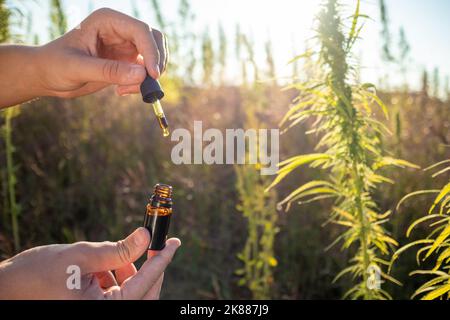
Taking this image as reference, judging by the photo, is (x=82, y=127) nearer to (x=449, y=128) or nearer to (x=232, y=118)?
(x=232, y=118)

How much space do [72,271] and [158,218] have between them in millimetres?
249

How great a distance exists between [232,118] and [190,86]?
886 mm

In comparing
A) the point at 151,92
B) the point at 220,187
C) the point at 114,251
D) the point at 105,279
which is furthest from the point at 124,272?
the point at 220,187

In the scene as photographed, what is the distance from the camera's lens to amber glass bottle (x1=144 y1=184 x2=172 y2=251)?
1.20m

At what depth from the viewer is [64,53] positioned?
1.52 metres

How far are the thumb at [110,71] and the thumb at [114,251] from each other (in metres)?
0.47

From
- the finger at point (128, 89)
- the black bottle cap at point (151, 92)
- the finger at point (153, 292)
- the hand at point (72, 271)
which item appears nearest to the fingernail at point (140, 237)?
the hand at point (72, 271)

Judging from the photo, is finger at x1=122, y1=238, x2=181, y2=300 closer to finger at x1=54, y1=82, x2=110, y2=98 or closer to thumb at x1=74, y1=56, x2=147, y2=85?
thumb at x1=74, y1=56, x2=147, y2=85

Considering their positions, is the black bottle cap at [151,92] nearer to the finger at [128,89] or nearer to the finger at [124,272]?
the finger at [128,89]

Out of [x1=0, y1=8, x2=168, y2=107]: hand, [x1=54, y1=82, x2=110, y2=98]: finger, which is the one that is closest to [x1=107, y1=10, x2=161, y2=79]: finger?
[x1=0, y1=8, x2=168, y2=107]: hand

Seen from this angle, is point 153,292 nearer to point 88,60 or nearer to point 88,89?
point 88,60

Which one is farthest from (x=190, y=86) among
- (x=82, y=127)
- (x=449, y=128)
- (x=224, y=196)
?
(x=449, y=128)

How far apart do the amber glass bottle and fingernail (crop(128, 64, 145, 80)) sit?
0.37 meters

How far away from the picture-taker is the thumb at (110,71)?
53.8 inches
